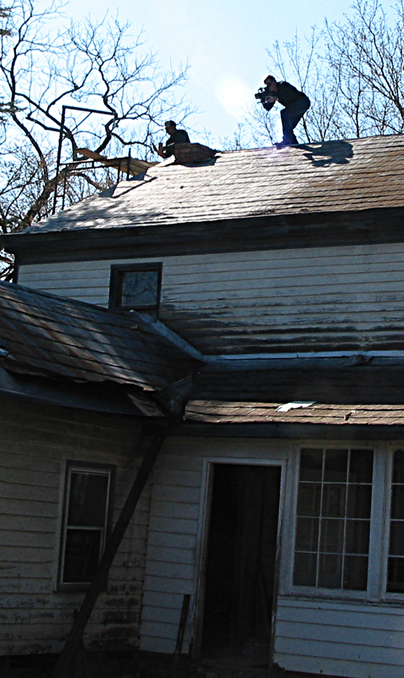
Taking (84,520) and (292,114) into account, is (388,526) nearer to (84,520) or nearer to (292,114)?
(84,520)

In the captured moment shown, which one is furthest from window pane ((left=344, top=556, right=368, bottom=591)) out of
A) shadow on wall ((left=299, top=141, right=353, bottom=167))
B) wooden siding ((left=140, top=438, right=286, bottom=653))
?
shadow on wall ((left=299, top=141, right=353, bottom=167))

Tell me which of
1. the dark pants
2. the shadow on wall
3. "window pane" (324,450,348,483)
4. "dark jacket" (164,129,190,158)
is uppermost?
the dark pants

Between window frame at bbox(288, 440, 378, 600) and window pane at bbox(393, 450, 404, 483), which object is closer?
window frame at bbox(288, 440, 378, 600)

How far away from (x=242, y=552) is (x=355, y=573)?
3.45 m

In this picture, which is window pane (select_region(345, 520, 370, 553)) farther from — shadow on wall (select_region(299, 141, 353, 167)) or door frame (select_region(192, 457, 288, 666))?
shadow on wall (select_region(299, 141, 353, 167))

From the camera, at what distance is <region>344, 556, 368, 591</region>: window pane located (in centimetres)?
1054

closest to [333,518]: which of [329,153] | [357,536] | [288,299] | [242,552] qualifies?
[357,536]

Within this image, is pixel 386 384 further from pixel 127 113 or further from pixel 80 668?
pixel 127 113

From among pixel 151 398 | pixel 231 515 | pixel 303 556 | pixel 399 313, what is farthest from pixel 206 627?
pixel 399 313

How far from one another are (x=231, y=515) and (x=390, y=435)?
4311mm

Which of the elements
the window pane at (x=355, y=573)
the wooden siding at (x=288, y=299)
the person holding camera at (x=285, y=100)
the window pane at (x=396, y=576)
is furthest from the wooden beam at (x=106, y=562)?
the person holding camera at (x=285, y=100)

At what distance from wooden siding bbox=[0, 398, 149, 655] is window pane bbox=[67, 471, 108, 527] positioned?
0.20 meters

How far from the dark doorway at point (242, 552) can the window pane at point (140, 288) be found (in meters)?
2.64

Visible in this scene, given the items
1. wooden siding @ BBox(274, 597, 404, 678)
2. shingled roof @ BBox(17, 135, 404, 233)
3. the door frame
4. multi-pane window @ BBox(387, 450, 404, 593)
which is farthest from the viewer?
shingled roof @ BBox(17, 135, 404, 233)
